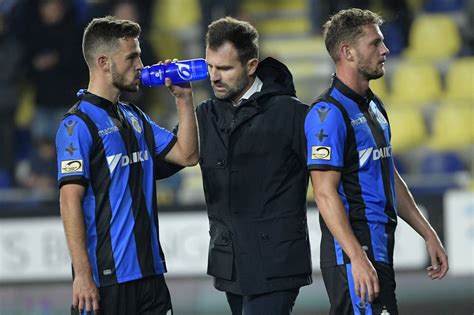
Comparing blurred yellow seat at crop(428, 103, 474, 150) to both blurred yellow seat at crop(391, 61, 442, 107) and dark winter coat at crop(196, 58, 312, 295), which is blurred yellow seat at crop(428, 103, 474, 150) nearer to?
blurred yellow seat at crop(391, 61, 442, 107)

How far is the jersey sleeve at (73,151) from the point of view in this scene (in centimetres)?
410

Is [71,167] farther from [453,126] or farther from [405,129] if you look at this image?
[453,126]

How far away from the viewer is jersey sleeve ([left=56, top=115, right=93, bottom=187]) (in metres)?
→ 4.10

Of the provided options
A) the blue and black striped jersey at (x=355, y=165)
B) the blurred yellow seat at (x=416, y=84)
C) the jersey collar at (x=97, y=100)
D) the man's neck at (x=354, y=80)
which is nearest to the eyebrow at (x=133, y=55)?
the jersey collar at (x=97, y=100)

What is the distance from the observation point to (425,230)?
4.54 meters

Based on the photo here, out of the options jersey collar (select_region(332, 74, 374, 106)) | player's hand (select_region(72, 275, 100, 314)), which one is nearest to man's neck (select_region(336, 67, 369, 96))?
jersey collar (select_region(332, 74, 374, 106))

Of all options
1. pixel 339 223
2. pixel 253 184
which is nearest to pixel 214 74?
pixel 253 184

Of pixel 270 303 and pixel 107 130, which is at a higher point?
pixel 107 130

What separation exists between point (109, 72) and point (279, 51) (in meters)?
6.15

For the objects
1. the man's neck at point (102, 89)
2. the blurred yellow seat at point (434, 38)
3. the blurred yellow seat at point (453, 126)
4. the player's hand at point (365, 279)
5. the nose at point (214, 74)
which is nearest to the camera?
the player's hand at point (365, 279)

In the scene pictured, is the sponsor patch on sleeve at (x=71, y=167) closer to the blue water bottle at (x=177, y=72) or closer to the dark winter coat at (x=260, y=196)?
the blue water bottle at (x=177, y=72)

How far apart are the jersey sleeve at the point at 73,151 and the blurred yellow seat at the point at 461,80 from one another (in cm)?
626

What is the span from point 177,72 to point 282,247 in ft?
2.80

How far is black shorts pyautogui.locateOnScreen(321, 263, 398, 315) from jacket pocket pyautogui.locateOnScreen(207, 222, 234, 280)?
45 centimetres
